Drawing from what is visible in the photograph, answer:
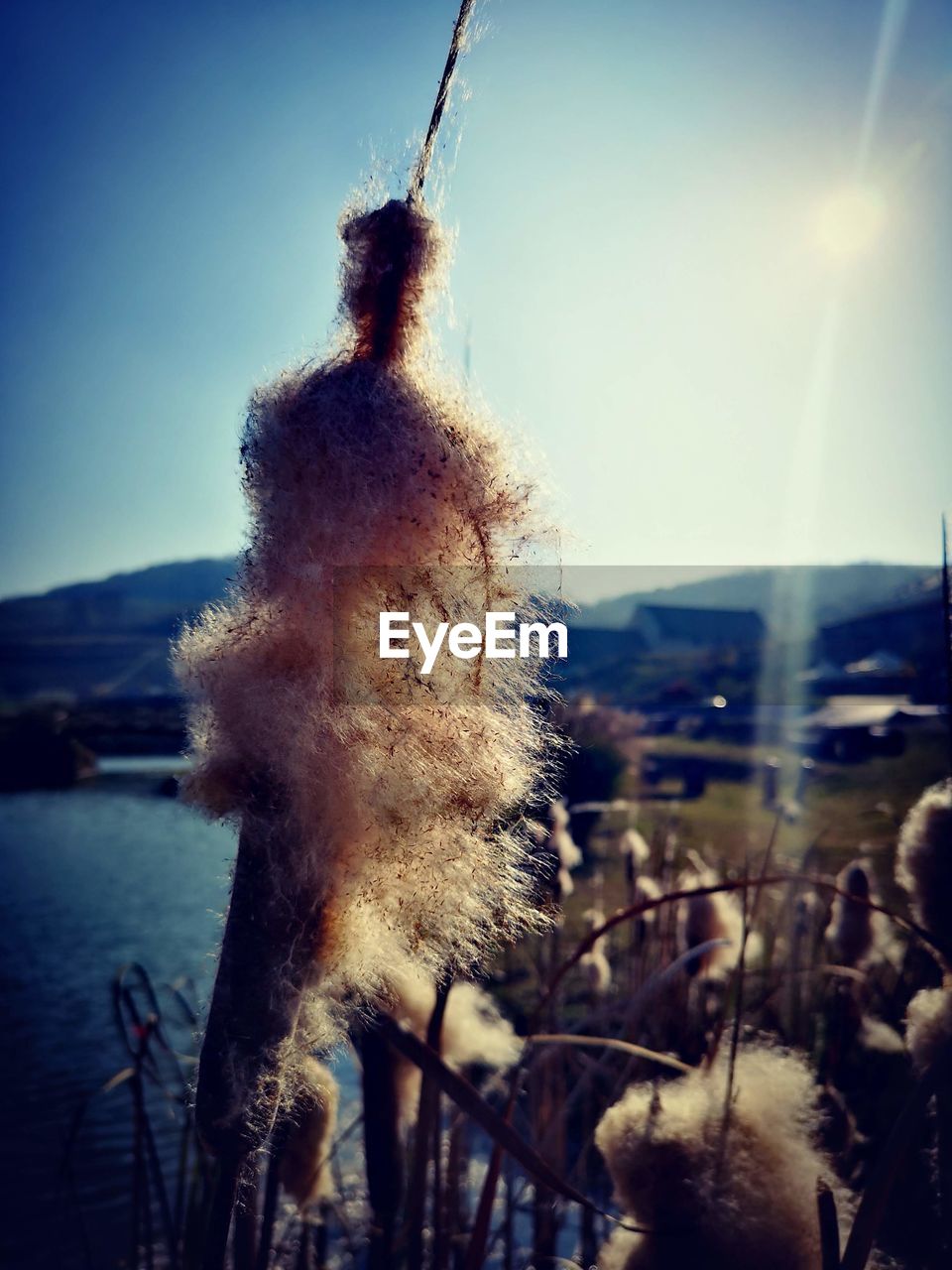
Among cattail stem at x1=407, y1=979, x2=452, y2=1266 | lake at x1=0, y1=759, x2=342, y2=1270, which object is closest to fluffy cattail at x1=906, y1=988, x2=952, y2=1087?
cattail stem at x1=407, y1=979, x2=452, y2=1266

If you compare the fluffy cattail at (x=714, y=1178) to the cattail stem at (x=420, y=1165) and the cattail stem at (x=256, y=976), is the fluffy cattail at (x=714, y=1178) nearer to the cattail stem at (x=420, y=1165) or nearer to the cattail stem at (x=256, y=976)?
the cattail stem at (x=420, y=1165)

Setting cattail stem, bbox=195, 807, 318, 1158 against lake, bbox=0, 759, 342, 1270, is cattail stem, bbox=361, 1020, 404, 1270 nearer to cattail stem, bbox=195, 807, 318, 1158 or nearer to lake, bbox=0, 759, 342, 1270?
lake, bbox=0, 759, 342, 1270

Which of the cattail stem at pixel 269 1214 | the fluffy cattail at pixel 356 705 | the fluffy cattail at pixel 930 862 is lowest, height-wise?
the cattail stem at pixel 269 1214

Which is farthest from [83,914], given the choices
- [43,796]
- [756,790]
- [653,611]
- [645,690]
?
[653,611]

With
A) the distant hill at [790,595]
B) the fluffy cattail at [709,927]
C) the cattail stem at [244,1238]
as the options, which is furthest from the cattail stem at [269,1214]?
the distant hill at [790,595]

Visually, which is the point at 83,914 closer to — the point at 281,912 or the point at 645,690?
the point at 281,912
